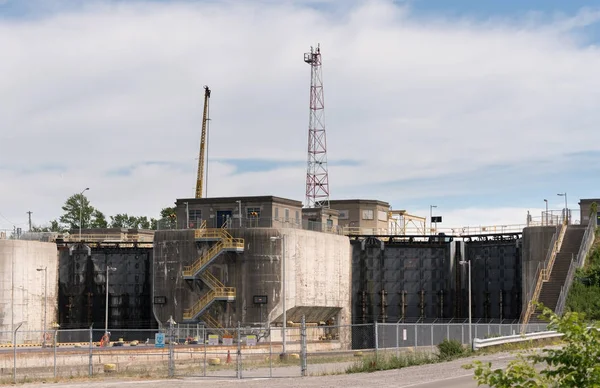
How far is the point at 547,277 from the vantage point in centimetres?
7612

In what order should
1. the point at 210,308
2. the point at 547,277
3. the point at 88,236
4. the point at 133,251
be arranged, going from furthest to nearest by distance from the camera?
the point at 88,236
the point at 133,251
the point at 210,308
the point at 547,277

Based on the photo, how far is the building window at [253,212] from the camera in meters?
85.0

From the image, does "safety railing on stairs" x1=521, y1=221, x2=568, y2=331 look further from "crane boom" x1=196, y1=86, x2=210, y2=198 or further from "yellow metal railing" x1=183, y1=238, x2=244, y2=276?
"crane boom" x1=196, y1=86, x2=210, y2=198

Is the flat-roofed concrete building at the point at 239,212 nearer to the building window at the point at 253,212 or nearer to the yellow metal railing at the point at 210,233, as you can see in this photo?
the building window at the point at 253,212

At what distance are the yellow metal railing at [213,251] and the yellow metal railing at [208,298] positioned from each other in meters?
2.24

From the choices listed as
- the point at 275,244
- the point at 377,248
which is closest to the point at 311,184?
the point at 377,248

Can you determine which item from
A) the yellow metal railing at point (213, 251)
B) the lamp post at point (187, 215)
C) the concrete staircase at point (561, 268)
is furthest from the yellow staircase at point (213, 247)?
the concrete staircase at point (561, 268)

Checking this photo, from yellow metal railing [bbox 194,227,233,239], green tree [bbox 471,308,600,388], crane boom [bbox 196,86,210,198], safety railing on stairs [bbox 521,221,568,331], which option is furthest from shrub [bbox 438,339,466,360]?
crane boom [bbox 196,86,210,198]

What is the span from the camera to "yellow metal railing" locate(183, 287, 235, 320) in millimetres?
80438

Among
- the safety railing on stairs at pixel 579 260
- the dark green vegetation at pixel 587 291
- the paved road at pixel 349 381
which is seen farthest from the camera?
the safety railing on stairs at pixel 579 260

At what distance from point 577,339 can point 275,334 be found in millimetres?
66530

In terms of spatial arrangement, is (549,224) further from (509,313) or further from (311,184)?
(311,184)

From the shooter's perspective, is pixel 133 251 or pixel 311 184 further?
pixel 311 184

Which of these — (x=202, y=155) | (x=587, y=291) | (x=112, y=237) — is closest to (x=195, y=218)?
(x=112, y=237)
